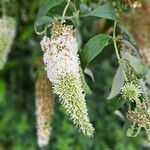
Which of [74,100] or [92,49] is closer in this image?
[74,100]

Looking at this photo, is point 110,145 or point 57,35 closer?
point 57,35

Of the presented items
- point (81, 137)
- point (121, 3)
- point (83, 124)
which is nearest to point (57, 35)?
point (83, 124)

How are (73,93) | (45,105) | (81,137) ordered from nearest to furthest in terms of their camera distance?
(73,93) → (45,105) → (81,137)

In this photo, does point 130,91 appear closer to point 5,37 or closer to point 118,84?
point 118,84

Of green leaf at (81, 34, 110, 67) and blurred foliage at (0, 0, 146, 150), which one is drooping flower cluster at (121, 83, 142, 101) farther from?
blurred foliage at (0, 0, 146, 150)

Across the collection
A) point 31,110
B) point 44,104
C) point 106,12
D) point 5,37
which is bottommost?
point 31,110

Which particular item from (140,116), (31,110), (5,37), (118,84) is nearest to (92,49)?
(118,84)

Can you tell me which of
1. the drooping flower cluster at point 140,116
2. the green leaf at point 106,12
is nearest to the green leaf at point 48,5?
the green leaf at point 106,12

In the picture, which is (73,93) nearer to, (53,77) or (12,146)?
(53,77)
